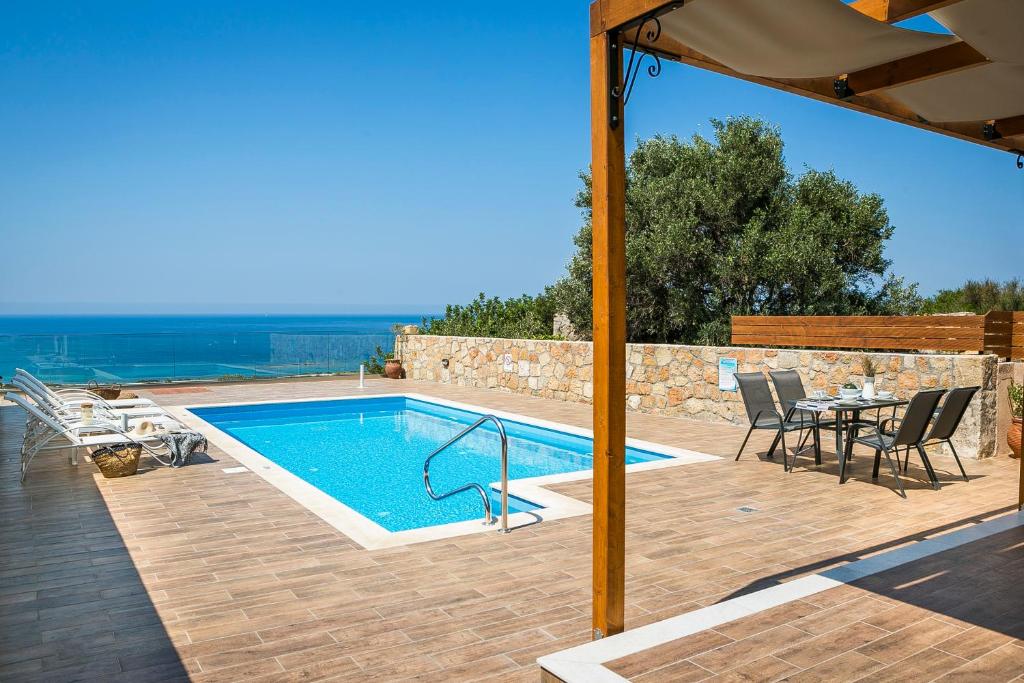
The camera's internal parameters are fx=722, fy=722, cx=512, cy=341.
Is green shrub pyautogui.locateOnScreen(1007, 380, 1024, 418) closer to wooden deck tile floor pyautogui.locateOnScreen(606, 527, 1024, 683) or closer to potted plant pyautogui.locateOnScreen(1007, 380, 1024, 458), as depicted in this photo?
potted plant pyautogui.locateOnScreen(1007, 380, 1024, 458)

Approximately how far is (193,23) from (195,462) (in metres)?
31.6

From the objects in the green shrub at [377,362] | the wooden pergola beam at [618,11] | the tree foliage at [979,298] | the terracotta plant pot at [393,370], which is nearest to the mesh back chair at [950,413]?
the wooden pergola beam at [618,11]

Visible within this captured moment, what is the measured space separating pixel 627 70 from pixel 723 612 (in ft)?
8.03

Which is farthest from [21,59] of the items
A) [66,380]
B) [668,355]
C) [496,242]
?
[668,355]

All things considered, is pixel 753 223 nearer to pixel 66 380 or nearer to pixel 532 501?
pixel 532 501

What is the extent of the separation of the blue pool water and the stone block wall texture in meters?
1.79

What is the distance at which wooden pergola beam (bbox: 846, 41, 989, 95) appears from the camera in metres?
3.77

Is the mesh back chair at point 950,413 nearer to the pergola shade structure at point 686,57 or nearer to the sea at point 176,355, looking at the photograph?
the pergola shade structure at point 686,57

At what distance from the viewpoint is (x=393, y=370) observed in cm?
1772

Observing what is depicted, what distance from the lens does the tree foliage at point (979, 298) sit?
1617cm

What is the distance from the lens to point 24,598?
13.1 ft

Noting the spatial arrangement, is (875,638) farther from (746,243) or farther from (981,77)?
(746,243)

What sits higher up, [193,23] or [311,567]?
[193,23]

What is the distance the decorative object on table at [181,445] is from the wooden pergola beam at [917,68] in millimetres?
6945
